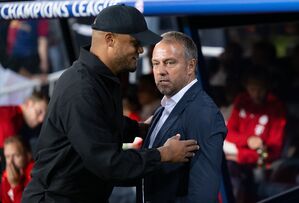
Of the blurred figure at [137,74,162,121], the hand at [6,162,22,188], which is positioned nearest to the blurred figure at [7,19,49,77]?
the blurred figure at [137,74,162,121]

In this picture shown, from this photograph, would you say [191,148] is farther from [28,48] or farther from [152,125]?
[28,48]

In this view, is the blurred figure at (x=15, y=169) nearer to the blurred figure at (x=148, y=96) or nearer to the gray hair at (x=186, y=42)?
the blurred figure at (x=148, y=96)

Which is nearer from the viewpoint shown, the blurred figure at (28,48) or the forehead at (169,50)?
the forehead at (169,50)

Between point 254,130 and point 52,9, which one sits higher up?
point 52,9

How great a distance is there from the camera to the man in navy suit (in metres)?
3.05

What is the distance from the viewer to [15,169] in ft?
16.3

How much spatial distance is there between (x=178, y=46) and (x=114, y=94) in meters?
0.32

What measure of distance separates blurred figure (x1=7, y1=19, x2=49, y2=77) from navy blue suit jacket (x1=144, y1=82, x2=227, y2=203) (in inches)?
172

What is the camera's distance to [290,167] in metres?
4.88

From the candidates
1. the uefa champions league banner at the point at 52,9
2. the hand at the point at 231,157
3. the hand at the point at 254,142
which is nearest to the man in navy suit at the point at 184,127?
the uefa champions league banner at the point at 52,9

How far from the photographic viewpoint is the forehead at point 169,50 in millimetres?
3168

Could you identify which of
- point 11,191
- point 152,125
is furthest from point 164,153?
point 11,191

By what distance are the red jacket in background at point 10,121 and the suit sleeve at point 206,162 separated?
2.46 meters

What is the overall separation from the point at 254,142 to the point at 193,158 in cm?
177
